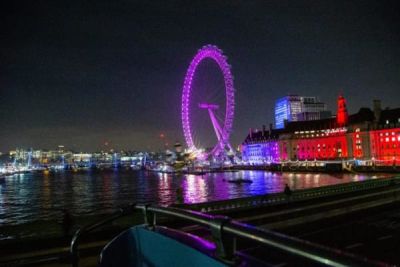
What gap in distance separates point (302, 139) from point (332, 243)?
18597 cm

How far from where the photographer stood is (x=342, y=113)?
17625 cm

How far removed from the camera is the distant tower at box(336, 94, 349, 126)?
17512cm

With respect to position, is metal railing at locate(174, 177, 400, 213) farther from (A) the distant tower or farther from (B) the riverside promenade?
(A) the distant tower

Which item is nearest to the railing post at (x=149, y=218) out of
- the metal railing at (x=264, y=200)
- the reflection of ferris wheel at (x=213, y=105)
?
the metal railing at (x=264, y=200)

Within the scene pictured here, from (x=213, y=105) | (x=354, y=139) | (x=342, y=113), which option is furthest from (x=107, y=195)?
(x=342, y=113)

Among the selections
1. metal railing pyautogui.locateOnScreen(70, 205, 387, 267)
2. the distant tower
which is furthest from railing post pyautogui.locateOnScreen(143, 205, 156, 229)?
the distant tower

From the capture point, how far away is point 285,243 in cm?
259

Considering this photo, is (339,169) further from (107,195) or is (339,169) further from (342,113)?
(107,195)

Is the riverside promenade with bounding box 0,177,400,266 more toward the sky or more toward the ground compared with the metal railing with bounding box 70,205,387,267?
more toward the ground

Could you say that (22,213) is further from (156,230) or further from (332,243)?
(156,230)

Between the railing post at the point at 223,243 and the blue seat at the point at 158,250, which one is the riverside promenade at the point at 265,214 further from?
the railing post at the point at 223,243

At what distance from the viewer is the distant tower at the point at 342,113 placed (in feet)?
575

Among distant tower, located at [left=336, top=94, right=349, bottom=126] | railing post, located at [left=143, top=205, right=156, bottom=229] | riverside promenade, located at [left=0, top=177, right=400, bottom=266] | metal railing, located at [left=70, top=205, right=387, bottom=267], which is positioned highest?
distant tower, located at [left=336, top=94, right=349, bottom=126]

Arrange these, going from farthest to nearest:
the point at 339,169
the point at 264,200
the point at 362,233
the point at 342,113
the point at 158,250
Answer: the point at 342,113 < the point at 339,169 < the point at 264,200 < the point at 362,233 < the point at 158,250
